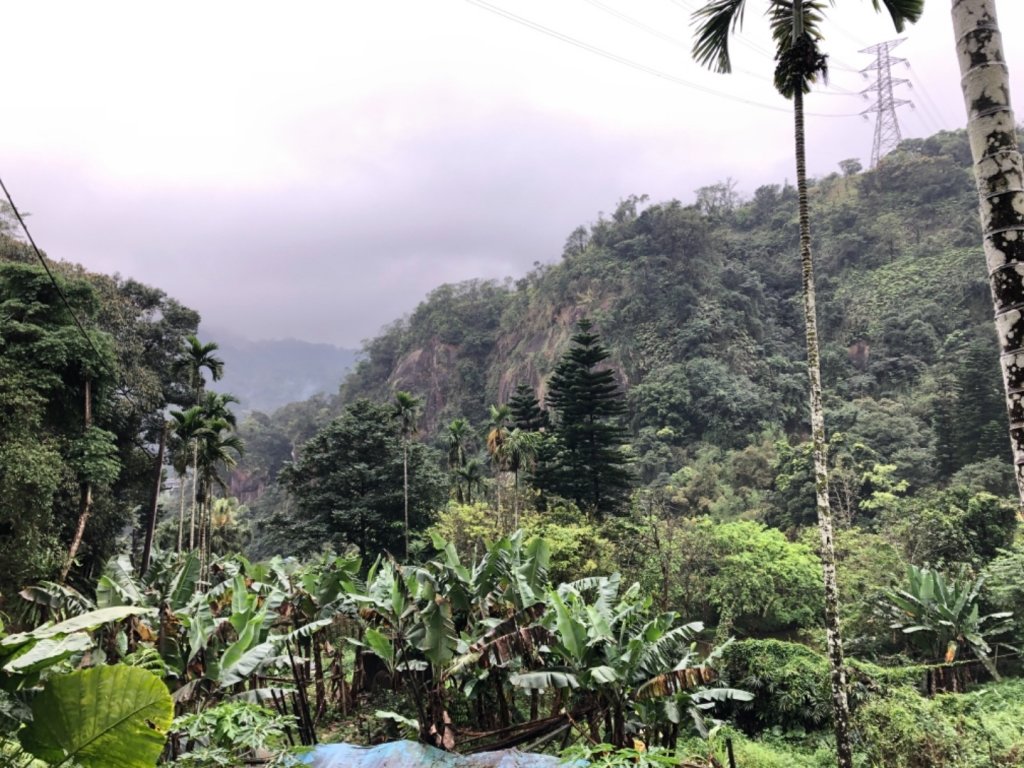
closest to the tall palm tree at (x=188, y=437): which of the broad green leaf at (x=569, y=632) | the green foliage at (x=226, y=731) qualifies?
the green foliage at (x=226, y=731)

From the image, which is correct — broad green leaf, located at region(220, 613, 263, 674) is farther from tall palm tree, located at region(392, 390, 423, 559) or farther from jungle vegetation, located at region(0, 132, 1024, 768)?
tall palm tree, located at region(392, 390, 423, 559)

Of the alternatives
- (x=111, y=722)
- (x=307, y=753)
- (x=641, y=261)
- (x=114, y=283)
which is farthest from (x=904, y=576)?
(x=641, y=261)

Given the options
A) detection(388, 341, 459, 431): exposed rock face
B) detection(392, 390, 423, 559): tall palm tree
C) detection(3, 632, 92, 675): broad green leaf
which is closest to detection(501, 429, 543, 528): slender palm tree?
detection(392, 390, 423, 559): tall palm tree

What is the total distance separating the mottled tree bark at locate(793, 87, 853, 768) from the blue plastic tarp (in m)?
3.97

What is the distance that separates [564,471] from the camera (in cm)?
2438

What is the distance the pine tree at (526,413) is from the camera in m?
29.3

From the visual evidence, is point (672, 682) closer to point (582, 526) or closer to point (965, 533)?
point (582, 526)

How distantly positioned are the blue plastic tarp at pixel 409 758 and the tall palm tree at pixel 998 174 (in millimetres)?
4270

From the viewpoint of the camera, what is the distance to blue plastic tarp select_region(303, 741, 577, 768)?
5.09m

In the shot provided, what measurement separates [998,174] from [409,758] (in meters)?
5.98

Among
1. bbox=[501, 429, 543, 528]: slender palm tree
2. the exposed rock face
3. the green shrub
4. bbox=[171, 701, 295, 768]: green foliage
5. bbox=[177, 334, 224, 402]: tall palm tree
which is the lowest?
the green shrub

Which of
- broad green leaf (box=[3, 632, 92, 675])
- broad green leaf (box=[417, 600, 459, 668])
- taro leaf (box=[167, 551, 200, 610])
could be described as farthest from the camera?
taro leaf (box=[167, 551, 200, 610])

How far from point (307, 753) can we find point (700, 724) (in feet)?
13.8

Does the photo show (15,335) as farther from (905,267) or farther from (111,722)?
(905,267)
